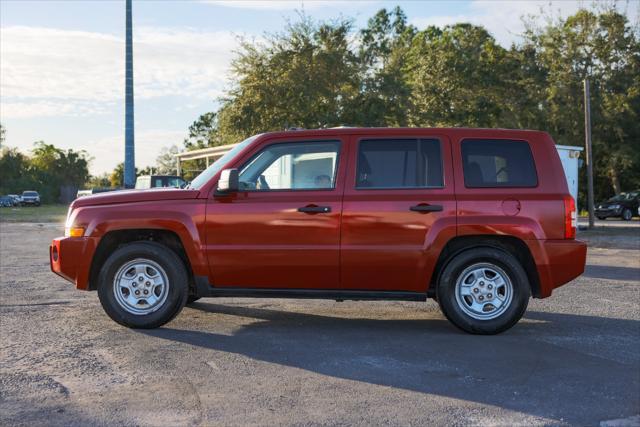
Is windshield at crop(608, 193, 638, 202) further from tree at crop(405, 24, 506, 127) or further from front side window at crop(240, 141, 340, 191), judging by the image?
front side window at crop(240, 141, 340, 191)

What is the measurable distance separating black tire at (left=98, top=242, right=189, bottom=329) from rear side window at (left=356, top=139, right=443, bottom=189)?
1940 millimetres

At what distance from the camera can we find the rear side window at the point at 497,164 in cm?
671

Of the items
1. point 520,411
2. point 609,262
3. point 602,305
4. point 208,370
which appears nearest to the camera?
point 520,411

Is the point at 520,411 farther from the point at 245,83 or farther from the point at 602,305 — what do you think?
the point at 245,83

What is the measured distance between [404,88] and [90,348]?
26687 mm

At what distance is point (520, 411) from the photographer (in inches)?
169

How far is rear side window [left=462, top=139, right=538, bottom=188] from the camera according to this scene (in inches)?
264

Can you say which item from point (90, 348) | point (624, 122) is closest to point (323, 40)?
point (624, 122)

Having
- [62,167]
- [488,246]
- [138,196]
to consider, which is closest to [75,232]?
[138,196]

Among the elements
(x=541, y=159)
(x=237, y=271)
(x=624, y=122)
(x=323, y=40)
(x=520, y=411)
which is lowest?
(x=520, y=411)

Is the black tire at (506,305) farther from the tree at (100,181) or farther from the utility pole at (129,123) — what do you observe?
the tree at (100,181)

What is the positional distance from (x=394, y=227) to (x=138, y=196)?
8.22 ft

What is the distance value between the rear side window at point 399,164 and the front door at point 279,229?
0.79ft

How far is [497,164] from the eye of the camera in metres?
6.78
